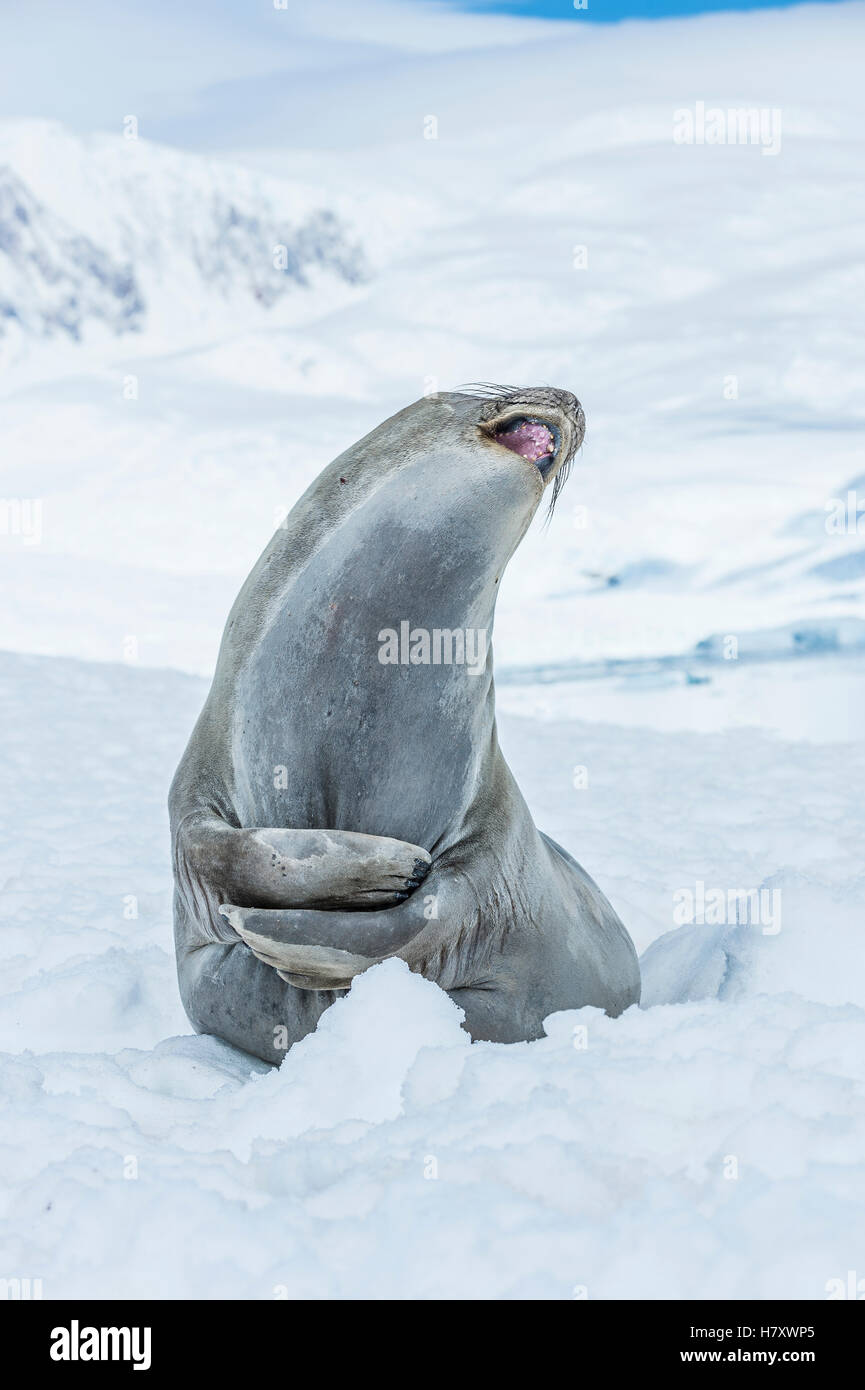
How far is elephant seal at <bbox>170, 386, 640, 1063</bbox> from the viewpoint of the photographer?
2.10m

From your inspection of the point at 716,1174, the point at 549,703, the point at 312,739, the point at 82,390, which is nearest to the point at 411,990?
the point at 312,739

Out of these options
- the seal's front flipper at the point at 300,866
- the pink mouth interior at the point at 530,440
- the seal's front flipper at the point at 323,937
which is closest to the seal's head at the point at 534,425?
the pink mouth interior at the point at 530,440

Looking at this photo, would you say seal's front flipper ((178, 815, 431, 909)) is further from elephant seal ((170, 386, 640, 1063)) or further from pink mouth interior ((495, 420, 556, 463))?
pink mouth interior ((495, 420, 556, 463))

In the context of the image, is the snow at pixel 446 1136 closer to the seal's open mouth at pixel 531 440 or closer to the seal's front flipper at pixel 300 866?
the seal's front flipper at pixel 300 866

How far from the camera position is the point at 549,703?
414 inches

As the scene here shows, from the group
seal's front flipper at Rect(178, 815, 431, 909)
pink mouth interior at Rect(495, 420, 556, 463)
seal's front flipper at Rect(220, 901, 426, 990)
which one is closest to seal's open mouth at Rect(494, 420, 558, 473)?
pink mouth interior at Rect(495, 420, 556, 463)

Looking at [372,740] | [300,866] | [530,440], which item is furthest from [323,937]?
[530,440]

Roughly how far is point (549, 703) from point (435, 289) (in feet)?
69.6

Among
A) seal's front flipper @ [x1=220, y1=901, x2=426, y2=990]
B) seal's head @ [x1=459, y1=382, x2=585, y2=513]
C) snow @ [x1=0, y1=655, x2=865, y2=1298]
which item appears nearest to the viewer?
snow @ [x1=0, y1=655, x2=865, y2=1298]

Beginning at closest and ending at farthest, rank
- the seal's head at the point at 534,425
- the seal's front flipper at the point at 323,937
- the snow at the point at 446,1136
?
the snow at the point at 446,1136 < the seal's front flipper at the point at 323,937 < the seal's head at the point at 534,425

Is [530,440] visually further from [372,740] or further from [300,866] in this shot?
[300,866]

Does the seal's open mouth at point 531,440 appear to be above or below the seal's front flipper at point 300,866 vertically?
above

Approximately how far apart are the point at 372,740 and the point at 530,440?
0.59 meters

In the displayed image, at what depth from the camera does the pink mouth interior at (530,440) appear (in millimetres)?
2193
